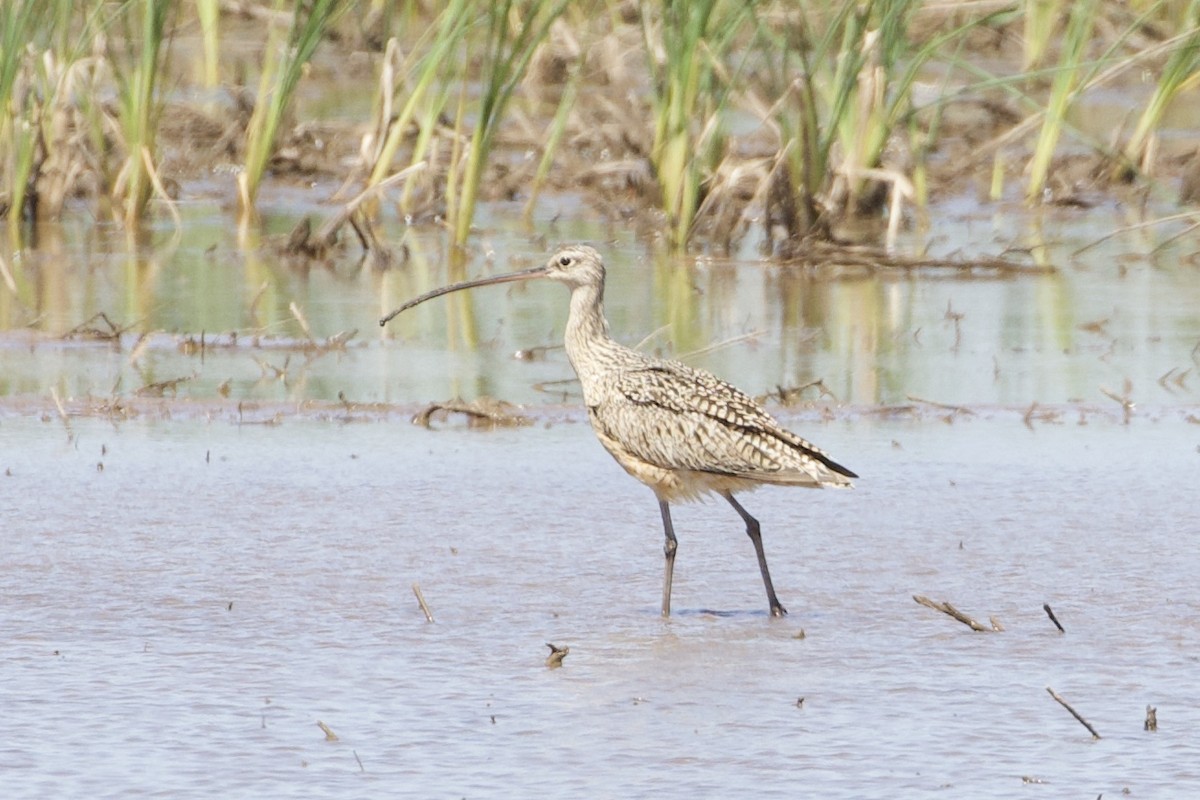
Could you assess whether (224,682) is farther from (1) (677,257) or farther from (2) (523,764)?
(1) (677,257)

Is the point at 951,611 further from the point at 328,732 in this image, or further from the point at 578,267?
the point at 578,267

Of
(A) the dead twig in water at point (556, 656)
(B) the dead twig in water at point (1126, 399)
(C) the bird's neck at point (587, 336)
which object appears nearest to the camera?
(A) the dead twig in water at point (556, 656)

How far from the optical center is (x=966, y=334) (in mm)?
9914

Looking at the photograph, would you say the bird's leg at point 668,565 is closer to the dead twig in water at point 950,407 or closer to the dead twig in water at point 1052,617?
the dead twig in water at point 1052,617

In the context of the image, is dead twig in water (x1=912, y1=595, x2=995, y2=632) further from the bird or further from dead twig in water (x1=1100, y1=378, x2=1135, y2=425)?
dead twig in water (x1=1100, y1=378, x2=1135, y2=425)

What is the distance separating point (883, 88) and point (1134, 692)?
7.45 metres

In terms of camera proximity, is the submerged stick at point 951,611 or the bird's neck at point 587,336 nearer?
the submerged stick at point 951,611

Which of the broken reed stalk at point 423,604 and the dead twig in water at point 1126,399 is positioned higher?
the dead twig in water at point 1126,399

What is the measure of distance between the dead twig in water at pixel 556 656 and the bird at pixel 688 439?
68cm

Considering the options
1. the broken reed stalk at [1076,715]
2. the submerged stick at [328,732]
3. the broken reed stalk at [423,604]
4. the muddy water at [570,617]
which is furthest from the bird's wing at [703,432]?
the submerged stick at [328,732]

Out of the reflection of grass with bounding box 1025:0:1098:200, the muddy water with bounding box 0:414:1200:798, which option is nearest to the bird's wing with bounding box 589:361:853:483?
the muddy water with bounding box 0:414:1200:798

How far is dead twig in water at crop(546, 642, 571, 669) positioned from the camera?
200 inches

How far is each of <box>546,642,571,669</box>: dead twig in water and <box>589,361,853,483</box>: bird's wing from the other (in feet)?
3.48

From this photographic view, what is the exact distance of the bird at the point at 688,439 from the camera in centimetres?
596
